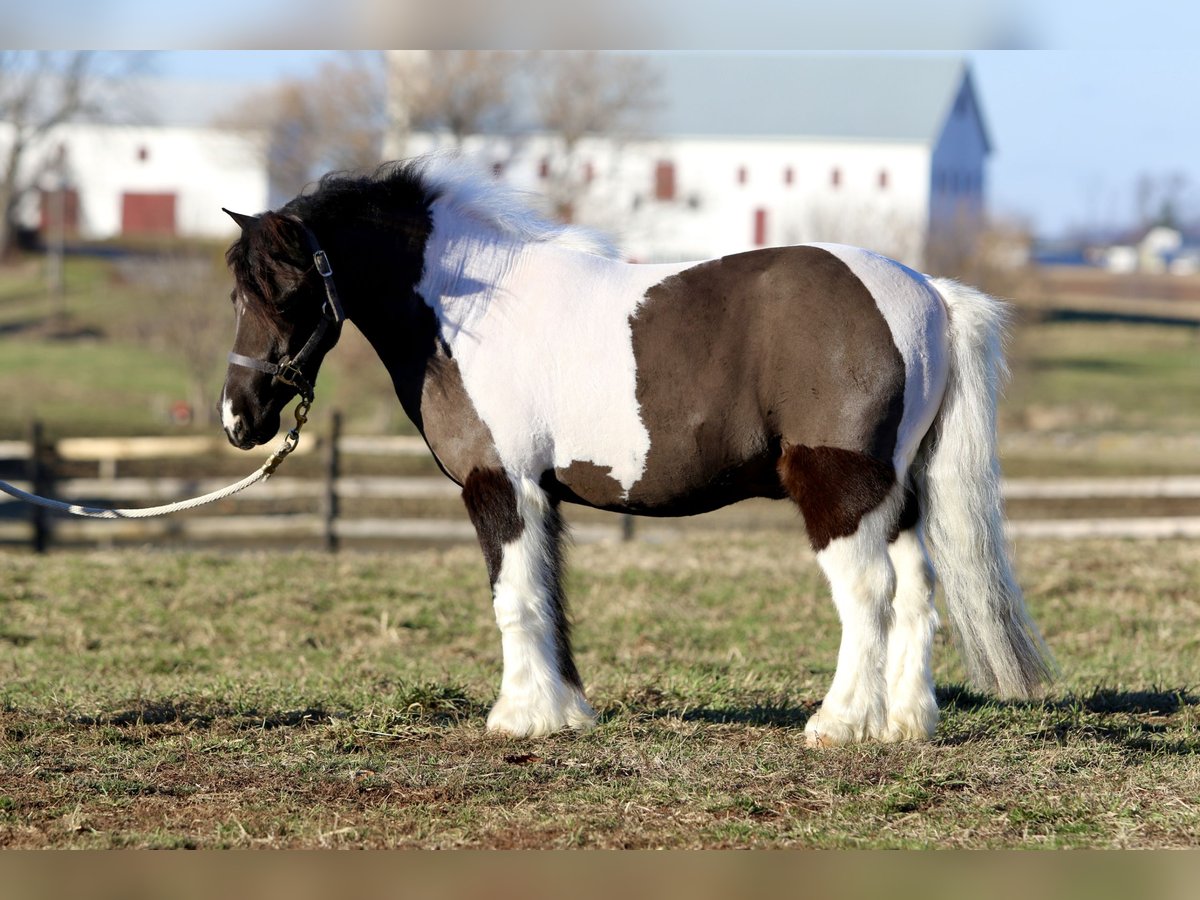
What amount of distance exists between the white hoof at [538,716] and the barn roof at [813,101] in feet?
177

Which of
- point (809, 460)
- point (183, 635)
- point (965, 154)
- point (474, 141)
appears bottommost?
point (183, 635)

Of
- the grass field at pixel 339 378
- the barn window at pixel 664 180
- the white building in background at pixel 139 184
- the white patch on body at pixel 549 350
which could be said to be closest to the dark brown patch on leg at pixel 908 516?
the white patch on body at pixel 549 350

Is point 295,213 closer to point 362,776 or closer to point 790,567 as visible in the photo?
point 362,776

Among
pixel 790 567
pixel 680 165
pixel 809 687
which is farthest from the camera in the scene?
pixel 680 165

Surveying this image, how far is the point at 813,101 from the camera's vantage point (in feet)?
198

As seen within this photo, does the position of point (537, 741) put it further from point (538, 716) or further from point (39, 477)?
point (39, 477)

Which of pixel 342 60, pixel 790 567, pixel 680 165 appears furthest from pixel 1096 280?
pixel 790 567

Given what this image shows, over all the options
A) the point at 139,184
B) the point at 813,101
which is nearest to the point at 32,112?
the point at 139,184

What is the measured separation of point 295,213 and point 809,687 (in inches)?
130

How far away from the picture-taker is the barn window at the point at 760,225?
58219mm

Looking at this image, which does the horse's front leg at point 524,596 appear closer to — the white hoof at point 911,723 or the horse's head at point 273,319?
the horse's head at point 273,319

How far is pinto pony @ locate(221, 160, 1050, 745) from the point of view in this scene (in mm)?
5051

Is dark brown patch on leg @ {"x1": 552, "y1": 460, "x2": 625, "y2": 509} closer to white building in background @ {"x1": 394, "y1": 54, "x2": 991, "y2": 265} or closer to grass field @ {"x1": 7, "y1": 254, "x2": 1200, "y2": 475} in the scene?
grass field @ {"x1": 7, "y1": 254, "x2": 1200, "y2": 475}

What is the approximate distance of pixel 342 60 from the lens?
32375mm
